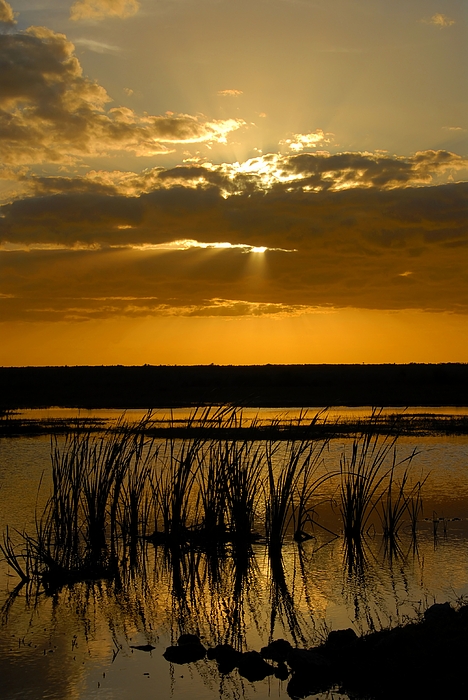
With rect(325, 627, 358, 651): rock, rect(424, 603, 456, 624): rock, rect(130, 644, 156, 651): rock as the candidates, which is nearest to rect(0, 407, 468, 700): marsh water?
rect(130, 644, 156, 651): rock

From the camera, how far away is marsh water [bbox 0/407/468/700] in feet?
21.4

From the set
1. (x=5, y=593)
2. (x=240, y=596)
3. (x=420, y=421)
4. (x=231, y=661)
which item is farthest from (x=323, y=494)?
(x=420, y=421)

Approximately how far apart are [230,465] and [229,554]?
4.01 feet

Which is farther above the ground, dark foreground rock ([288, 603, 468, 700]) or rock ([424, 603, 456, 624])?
rock ([424, 603, 456, 624])

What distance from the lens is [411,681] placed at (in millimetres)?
5723

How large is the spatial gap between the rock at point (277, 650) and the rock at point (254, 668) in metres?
0.17

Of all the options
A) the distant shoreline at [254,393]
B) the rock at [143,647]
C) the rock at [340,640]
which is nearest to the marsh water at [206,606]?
the rock at [143,647]

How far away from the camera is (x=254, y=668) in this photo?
6438mm

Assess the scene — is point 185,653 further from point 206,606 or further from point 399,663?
point 399,663

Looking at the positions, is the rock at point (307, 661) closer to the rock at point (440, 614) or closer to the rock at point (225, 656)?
the rock at point (225, 656)

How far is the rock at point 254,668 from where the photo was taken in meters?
6.40

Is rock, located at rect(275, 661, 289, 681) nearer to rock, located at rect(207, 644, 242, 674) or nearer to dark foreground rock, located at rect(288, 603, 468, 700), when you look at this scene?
dark foreground rock, located at rect(288, 603, 468, 700)

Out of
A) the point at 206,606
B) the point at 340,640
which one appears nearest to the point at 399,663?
the point at 340,640

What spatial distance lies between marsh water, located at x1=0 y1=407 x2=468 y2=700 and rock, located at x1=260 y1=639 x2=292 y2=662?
0.32 m
